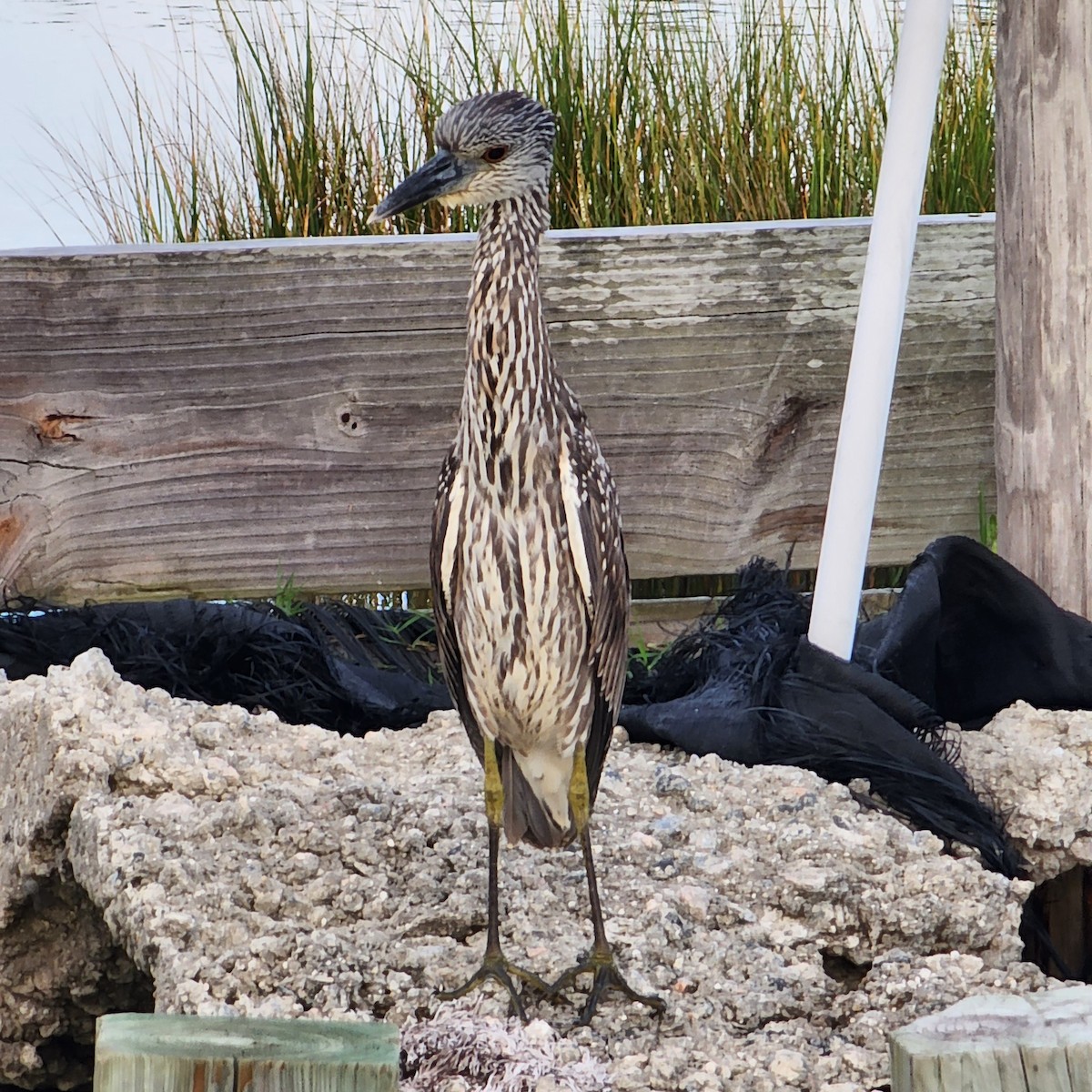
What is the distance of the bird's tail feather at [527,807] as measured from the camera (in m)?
2.54

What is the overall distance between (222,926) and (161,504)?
60.2 inches

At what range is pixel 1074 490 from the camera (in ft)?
10.4

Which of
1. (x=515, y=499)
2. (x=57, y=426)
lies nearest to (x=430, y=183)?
(x=515, y=499)

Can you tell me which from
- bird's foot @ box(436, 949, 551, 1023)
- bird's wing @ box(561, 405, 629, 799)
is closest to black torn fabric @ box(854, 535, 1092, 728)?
bird's wing @ box(561, 405, 629, 799)

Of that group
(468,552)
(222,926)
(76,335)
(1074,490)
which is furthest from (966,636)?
(76,335)

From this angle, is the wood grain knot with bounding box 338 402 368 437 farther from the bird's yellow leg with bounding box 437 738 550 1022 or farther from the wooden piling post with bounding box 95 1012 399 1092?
the wooden piling post with bounding box 95 1012 399 1092

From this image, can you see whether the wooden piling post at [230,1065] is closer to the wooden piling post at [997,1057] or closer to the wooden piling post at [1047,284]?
the wooden piling post at [997,1057]

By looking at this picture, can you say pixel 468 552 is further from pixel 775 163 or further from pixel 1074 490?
pixel 775 163

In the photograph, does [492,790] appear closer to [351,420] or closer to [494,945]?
[494,945]

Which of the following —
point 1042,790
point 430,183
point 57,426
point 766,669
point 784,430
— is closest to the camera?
point 430,183

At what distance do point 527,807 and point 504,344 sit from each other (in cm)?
83

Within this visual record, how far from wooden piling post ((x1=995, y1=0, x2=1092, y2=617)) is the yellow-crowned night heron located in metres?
1.30

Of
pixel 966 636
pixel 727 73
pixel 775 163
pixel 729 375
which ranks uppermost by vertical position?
pixel 727 73

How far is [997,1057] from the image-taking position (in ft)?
3.92
